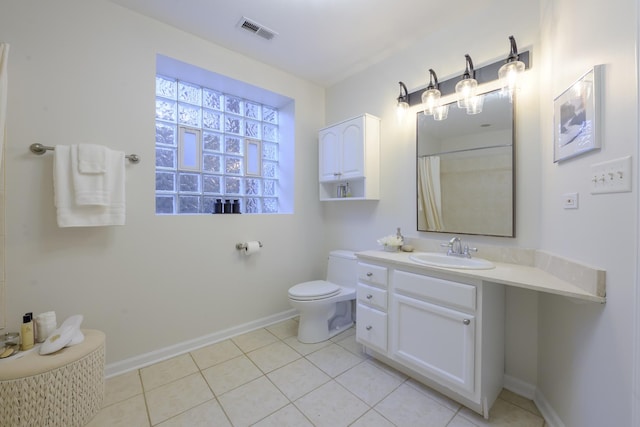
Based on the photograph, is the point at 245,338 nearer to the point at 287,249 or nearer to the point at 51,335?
the point at 287,249

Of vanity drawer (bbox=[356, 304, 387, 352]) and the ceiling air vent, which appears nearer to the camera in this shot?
vanity drawer (bbox=[356, 304, 387, 352])

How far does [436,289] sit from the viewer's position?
1.48 m

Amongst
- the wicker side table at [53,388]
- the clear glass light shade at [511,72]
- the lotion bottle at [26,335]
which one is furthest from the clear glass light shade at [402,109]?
the lotion bottle at [26,335]

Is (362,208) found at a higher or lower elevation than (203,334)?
higher

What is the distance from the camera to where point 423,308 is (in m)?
1.55

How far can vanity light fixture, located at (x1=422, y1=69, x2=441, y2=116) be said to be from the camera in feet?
6.11

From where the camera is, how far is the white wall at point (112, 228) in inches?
58.3

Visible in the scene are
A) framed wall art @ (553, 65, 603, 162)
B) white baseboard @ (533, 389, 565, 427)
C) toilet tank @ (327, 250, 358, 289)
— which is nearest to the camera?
framed wall art @ (553, 65, 603, 162)

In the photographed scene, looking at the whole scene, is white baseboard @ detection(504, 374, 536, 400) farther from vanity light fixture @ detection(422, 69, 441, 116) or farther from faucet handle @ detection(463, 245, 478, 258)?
vanity light fixture @ detection(422, 69, 441, 116)

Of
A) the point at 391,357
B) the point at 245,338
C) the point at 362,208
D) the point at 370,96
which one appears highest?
the point at 370,96

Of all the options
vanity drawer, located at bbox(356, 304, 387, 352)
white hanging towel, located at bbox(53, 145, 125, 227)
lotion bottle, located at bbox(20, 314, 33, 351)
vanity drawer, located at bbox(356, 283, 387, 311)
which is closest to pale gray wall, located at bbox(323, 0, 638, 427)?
vanity drawer, located at bbox(356, 283, 387, 311)

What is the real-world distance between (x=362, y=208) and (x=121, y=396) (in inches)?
89.7

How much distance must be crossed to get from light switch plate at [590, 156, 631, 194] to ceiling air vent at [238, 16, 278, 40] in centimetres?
223

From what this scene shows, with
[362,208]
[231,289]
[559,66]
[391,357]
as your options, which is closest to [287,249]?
[231,289]
